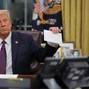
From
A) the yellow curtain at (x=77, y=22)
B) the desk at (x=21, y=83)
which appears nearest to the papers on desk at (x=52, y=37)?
the desk at (x=21, y=83)

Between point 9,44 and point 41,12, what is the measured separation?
6.35ft


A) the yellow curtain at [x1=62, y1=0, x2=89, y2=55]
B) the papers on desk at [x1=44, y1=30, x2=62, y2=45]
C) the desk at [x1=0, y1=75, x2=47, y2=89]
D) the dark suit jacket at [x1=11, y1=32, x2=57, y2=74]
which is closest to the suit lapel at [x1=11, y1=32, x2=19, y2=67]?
the dark suit jacket at [x1=11, y1=32, x2=57, y2=74]

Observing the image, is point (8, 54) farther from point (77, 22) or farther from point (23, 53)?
Result: point (77, 22)

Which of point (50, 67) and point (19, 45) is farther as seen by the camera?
point (19, 45)

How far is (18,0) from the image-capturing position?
15.2 ft

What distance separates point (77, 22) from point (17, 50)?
2.03 metres

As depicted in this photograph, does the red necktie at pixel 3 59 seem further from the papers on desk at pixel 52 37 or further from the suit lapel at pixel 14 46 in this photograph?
the papers on desk at pixel 52 37

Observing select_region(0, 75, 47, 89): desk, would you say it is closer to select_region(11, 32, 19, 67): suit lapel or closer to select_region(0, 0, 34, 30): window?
select_region(11, 32, 19, 67): suit lapel

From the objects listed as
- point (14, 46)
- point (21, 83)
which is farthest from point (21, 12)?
point (21, 83)

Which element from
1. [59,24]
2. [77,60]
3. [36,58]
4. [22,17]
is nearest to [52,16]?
[59,24]

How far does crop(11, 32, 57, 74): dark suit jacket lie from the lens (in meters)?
2.61

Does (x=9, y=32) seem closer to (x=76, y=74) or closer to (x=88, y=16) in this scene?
(x=76, y=74)

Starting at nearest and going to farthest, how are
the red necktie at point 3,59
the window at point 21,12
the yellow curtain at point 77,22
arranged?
the red necktie at point 3,59, the yellow curtain at point 77,22, the window at point 21,12

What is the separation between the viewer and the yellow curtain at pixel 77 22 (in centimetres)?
446
